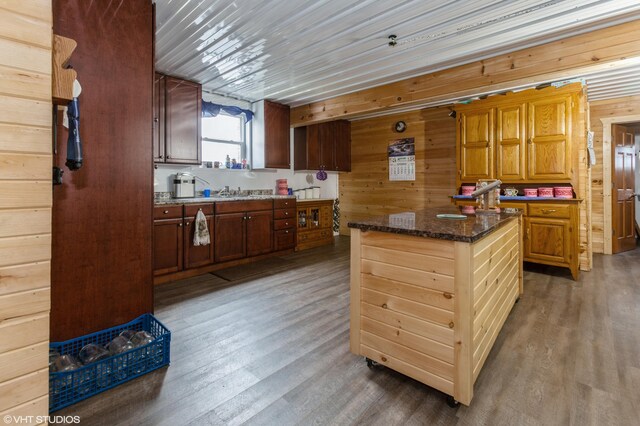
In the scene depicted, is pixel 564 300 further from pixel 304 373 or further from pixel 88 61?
pixel 88 61

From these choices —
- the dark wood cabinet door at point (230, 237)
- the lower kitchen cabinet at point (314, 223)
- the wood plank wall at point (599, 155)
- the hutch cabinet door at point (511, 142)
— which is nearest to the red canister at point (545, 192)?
the hutch cabinet door at point (511, 142)

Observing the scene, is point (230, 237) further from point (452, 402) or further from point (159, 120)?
point (452, 402)

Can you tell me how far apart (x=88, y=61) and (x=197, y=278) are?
101 inches

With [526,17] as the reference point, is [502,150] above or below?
below

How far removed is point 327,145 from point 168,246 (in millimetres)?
3566

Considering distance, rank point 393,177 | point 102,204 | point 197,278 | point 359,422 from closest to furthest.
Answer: point 359,422 < point 102,204 < point 197,278 < point 393,177

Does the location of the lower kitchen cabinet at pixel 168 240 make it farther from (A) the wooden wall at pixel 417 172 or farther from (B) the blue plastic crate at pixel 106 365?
(A) the wooden wall at pixel 417 172

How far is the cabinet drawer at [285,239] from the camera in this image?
485 centimetres

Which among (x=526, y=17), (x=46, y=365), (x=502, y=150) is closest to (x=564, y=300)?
(x=502, y=150)

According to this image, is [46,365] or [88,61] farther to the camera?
[88,61]

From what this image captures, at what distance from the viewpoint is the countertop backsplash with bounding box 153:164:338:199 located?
165 inches

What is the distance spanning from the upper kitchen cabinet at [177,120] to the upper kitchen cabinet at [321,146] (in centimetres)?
207

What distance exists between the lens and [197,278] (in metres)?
3.79

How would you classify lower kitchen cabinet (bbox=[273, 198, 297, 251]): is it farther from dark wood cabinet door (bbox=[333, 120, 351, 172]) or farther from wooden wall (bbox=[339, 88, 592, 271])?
wooden wall (bbox=[339, 88, 592, 271])
